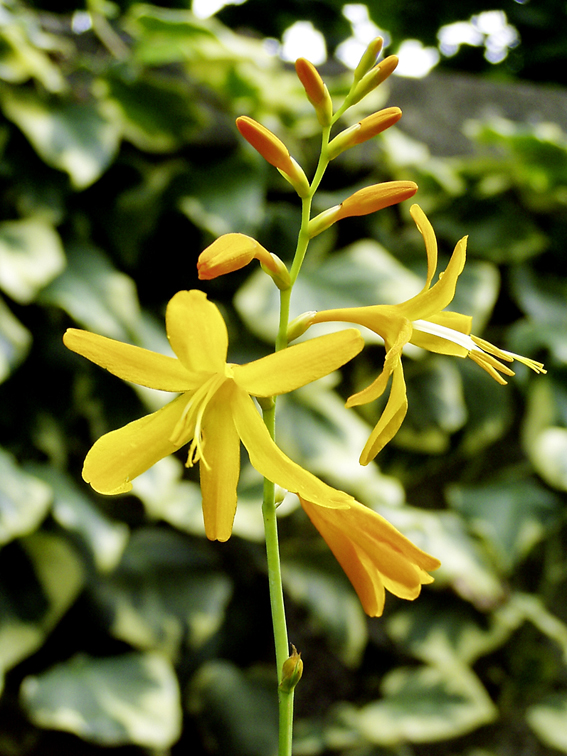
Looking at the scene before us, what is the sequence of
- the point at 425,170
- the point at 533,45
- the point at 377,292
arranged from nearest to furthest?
1. the point at 377,292
2. the point at 425,170
3. the point at 533,45

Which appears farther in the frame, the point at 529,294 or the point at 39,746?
the point at 529,294

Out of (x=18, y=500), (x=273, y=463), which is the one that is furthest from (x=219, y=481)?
(x=18, y=500)

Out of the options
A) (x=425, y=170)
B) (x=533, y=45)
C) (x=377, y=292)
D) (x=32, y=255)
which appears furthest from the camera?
(x=533, y=45)

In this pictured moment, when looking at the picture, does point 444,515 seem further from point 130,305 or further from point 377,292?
point 130,305

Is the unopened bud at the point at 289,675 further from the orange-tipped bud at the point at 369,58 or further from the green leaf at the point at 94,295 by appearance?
the green leaf at the point at 94,295

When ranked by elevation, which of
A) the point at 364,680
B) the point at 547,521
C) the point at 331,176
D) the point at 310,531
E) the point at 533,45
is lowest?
the point at 364,680

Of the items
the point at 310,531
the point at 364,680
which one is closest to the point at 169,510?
the point at 310,531

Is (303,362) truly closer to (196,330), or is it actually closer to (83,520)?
(196,330)

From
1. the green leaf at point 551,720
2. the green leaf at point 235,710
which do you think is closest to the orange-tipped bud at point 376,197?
the green leaf at point 235,710
